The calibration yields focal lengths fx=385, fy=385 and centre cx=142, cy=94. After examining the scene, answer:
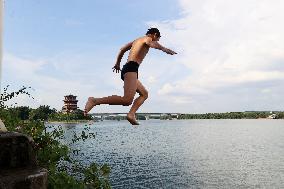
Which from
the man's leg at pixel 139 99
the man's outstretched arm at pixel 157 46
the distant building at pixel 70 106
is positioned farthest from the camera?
the distant building at pixel 70 106

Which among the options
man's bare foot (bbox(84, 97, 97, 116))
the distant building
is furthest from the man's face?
the distant building

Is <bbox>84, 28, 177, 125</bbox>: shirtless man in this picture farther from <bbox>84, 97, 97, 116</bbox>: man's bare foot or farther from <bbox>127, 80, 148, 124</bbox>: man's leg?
<bbox>84, 97, 97, 116</bbox>: man's bare foot

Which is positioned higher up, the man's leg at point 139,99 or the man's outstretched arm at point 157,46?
the man's outstretched arm at point 157,46

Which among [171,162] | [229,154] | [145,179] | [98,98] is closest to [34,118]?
[98,98]

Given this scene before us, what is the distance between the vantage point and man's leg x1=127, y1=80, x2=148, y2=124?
4379 mm

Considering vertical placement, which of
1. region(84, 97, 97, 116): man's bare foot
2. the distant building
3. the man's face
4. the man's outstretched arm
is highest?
the man's face

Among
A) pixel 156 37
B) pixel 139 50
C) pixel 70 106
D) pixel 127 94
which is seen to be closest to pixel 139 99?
pixel 127 94

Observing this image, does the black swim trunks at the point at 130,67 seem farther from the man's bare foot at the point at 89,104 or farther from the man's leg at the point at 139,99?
the man's bare foot at the point at 89,104

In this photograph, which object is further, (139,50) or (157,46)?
(139,50)

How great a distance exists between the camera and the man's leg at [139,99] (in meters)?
4.38

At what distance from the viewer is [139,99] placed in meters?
4.61

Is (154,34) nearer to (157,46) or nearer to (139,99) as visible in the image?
(157,46)

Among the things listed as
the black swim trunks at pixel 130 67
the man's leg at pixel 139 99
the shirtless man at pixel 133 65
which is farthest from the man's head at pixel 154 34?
the man's leg at pixel 139 99

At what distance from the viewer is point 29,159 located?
162 inches
